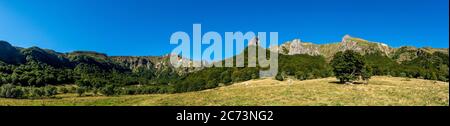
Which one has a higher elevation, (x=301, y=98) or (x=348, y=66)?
(x=348, y=66)

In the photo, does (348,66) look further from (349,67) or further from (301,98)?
(301,98)

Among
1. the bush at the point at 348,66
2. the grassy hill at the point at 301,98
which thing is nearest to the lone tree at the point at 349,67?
the bush at the point at 348,66

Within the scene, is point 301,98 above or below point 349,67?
below

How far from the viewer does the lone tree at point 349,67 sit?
250ft

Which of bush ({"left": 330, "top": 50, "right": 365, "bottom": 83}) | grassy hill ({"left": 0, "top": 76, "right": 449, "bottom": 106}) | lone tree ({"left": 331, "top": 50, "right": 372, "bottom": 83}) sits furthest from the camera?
lone tree ({"left": 331, "top": 50, "right": 372, "bottom": 83})

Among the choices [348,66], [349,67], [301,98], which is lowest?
[301,98]

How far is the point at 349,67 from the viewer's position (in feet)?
250

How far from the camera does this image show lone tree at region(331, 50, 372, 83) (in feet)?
250

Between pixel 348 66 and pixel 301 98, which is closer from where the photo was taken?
pixel 301 98

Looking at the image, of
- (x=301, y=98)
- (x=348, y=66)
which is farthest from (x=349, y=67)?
(x=301, y=98)

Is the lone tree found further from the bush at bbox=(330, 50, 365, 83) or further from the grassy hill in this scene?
the grassy hill

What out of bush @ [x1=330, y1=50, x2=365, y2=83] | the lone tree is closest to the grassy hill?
bush @ [x1=330, y1=50, x2=365, y2=83]
